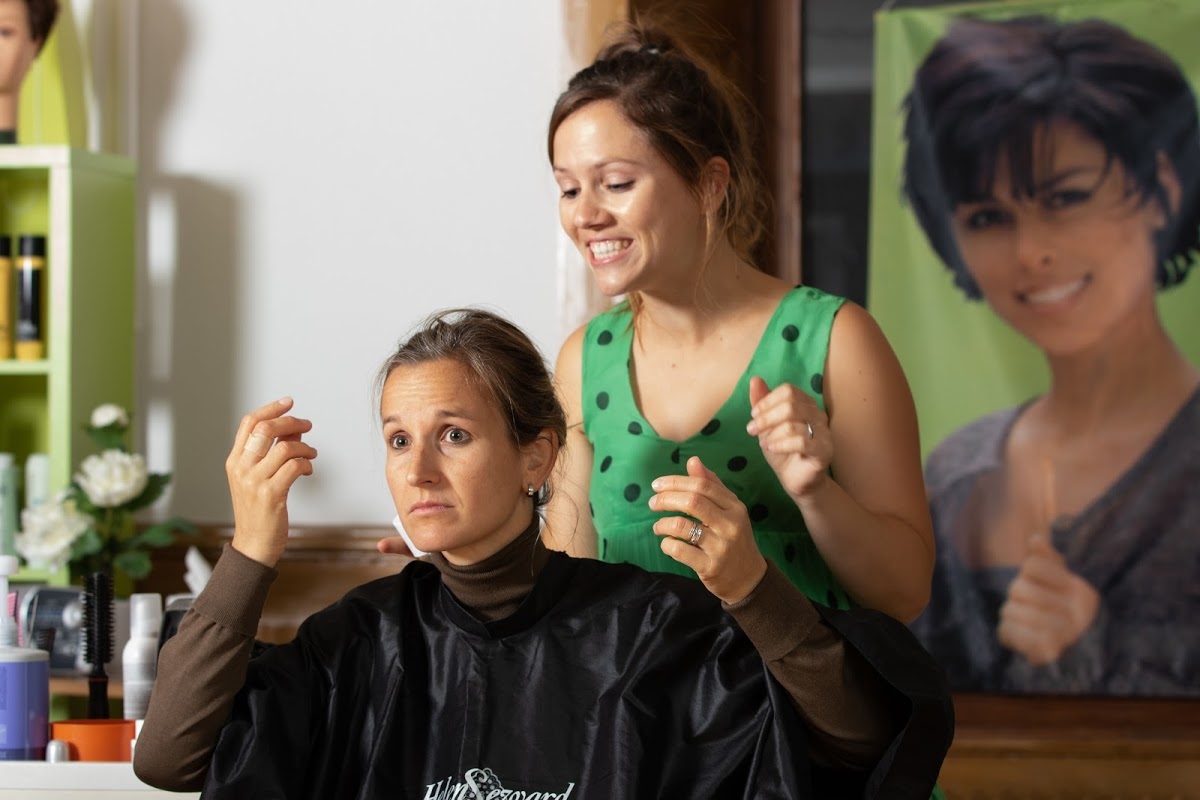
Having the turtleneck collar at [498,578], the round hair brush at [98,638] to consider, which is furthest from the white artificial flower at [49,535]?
the turtleneck collar at [498,578]

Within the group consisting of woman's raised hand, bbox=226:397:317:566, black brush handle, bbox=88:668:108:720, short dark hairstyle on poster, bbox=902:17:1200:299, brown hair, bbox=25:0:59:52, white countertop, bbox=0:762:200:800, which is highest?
brown hair, bbox=25:0:59:52

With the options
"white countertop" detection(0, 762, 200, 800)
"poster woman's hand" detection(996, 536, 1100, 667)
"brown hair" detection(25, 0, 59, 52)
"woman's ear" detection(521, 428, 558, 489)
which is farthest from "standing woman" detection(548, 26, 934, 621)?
"brown hair" detection(25, 0, 59, 52)

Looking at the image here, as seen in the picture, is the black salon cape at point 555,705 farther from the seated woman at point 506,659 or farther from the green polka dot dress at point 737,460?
the green polka dot dress at point 737,460

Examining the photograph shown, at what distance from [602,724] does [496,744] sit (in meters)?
0.10

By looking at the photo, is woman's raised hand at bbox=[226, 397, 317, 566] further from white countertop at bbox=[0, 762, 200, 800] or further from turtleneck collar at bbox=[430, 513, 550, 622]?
white countertop at bbox=[0, 762, 200, 800]

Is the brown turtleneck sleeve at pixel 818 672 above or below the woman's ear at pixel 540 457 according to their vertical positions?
below

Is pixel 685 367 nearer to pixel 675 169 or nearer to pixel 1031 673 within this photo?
pixel 675 169

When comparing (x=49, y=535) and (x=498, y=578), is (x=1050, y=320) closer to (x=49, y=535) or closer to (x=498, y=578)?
(x=498, y=578)

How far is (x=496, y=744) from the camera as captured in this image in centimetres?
133

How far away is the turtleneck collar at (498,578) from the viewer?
1.38 metres

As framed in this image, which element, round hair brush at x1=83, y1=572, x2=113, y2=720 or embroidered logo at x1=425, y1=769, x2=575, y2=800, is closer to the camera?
embroidered logo at x1=425, y1=769, x2=575, y2=800

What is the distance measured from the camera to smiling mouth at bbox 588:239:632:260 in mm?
1463

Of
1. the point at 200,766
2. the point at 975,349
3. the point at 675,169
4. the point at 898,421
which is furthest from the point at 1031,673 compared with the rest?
the point at 200,766

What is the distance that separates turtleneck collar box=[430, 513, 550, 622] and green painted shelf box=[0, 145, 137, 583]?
1.25 meters
